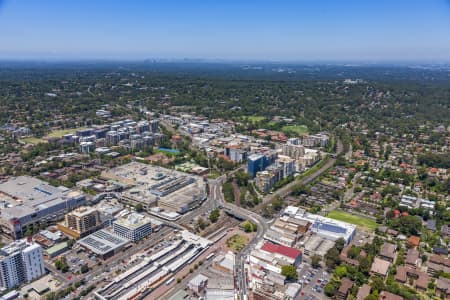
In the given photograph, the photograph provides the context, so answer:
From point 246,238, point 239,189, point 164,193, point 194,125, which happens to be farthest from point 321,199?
point 194,125

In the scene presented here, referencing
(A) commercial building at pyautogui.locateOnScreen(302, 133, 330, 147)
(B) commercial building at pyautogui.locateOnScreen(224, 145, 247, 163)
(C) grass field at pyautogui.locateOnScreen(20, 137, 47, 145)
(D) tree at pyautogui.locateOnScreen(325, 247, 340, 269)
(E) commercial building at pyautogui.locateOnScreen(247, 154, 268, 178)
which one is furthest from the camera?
(A) commercial building at pyautogui.locateOnScreen(302, 133, 330, 147)

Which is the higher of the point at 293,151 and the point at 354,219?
the point at 293,151

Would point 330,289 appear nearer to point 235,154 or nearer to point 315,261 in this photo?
point 315,261

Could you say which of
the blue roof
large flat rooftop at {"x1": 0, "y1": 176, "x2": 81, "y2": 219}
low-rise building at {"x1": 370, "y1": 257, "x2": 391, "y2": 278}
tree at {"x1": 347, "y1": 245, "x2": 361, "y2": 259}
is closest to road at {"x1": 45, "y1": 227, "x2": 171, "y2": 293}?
large flat rooftop at {"x1": 0, "y1": 176, "x2": 81, "y2": 219}

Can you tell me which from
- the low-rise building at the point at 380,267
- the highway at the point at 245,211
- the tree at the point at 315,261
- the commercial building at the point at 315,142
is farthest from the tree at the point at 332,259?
the commercial building at the point at 315,142

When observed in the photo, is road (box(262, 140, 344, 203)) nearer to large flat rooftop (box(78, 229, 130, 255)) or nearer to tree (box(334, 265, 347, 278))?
tree (box(334, 265, 347, 278))

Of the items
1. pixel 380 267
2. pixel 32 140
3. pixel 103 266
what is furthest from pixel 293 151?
pixel 32 140

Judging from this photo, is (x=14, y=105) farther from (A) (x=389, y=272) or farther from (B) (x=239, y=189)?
(A) (x=389, y=272)
